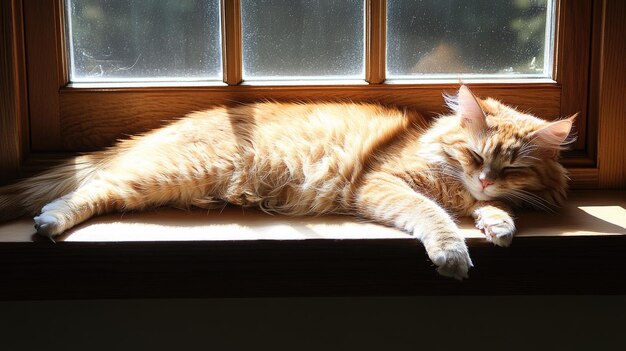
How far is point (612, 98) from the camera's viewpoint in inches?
65.2

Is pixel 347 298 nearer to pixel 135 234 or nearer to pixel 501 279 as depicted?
pixel 501 279

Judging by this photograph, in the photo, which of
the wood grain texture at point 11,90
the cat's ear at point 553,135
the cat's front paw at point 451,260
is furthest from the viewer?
the wood grain texture at point 11,90

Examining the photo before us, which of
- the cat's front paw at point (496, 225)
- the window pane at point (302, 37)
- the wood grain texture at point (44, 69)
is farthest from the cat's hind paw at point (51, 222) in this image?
the cat's front paw at point (496, 225)

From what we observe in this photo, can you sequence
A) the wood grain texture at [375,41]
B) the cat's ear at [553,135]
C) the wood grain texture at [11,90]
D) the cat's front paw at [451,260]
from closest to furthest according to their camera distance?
the cat's front paw at [451,260] < the cat's ear at [553,135] < the wood grain texture at [11,90] < the wood grain texture at [375,41]

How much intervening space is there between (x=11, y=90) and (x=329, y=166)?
819 mm

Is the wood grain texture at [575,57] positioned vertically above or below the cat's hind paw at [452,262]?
above

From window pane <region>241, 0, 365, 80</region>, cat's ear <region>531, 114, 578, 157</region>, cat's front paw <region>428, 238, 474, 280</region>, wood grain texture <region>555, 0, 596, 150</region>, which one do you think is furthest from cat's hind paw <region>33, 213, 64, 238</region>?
wood grain texture <region>555, 0, 596, 150</region>

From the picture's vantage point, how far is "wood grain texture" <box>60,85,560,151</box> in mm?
1695

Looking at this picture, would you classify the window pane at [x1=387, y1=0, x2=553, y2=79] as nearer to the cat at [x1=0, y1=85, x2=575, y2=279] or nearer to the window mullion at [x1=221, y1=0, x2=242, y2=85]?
the cat at [x1=0, y1=85, x2=575, y2=279]

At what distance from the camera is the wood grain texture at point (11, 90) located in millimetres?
1574

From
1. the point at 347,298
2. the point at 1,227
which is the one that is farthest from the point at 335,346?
the point at 1,227

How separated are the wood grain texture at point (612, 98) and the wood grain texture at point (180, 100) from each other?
0.42ft

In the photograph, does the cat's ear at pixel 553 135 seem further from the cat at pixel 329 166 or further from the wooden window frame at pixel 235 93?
the wooden window frame at pixel 235 93

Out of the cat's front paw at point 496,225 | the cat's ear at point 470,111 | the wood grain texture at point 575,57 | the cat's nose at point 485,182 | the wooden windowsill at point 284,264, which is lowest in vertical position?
the wooden windowsill at point 284,264
